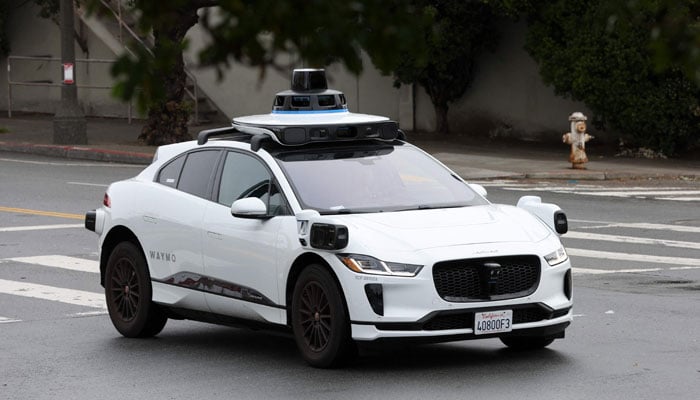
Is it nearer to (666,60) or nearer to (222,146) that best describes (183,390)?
(222,146)

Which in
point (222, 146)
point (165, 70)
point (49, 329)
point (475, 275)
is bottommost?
point (49, 329)

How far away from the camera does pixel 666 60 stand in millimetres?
4168

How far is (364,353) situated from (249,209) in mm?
1300

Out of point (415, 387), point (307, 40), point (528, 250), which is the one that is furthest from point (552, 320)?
point (307, 40)

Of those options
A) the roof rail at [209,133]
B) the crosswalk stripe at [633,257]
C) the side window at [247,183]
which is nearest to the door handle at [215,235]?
the side window at [247,183]

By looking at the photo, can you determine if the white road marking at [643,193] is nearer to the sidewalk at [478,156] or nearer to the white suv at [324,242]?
the sidewalk at [478,156]

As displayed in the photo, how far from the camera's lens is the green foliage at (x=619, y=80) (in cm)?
2595

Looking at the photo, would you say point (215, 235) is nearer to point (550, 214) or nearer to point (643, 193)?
point (550, 214)

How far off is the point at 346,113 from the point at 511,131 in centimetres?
1997

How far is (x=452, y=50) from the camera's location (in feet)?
96.5

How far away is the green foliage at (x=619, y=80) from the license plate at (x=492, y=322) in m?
16.7

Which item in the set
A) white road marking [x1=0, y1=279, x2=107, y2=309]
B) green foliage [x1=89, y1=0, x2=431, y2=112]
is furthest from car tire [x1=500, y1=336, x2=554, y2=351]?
green foliage [x1=89, y1=0, x2=431, y2=112]

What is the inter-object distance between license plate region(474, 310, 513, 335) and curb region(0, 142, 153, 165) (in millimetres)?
18430

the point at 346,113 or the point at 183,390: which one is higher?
the point at 346,113
